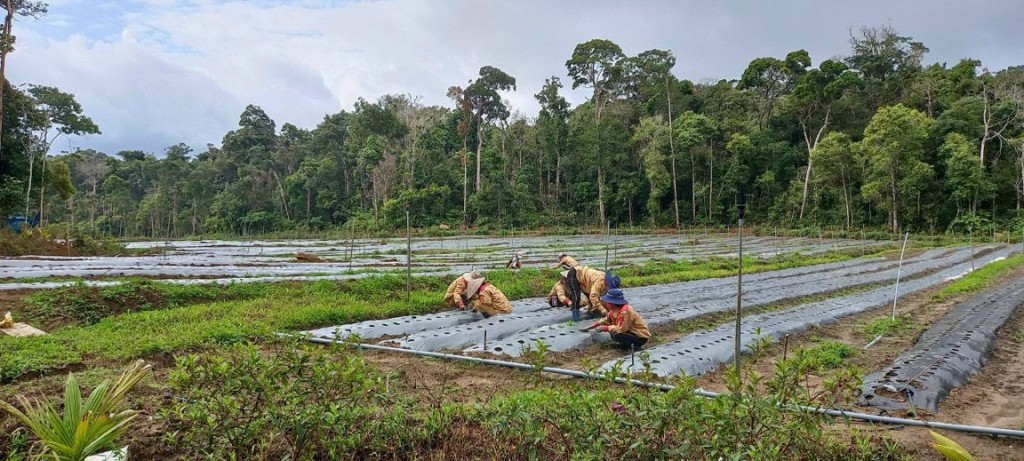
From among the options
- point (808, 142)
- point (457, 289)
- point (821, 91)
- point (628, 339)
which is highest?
point (821, 91)

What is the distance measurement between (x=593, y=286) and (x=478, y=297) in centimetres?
209

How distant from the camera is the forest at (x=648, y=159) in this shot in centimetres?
3322

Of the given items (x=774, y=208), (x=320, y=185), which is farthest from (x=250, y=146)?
(x=774, y=208)

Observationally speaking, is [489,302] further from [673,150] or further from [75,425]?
[673,150]

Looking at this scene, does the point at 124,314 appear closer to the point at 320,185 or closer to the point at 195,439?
the point at 195,439

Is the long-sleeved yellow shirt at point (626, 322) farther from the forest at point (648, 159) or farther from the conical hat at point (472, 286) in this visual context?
the forest at point (648, 159)

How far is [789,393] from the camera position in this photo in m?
2.96

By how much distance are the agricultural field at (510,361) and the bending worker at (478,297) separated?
238 millimetres

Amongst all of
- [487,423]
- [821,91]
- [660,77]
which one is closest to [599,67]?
[660,77]

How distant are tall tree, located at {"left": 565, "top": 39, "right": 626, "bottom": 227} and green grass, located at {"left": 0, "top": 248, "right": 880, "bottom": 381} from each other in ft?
117

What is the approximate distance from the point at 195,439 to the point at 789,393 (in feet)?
11.9

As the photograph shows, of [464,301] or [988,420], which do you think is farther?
[464,301]

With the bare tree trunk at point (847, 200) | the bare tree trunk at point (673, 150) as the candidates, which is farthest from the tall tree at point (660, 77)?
the bare tree trunk at point (847, 200)

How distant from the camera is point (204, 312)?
8.65m
